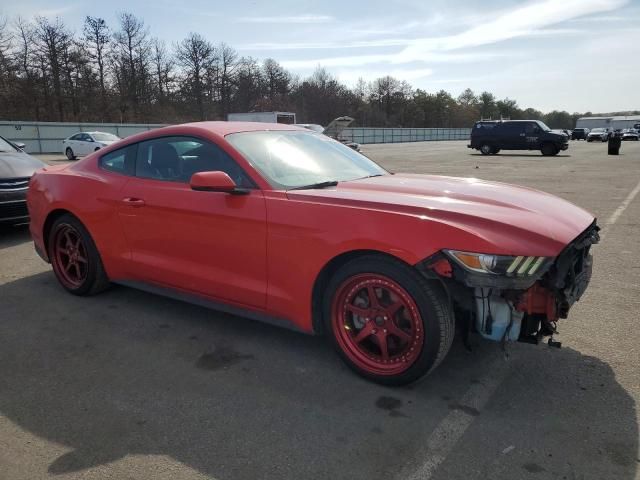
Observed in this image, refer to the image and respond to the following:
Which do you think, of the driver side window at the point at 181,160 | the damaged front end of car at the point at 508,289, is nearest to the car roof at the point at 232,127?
the driver side window at the point at 181,160

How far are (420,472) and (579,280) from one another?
1.56 metres

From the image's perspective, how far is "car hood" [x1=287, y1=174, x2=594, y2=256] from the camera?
8.28 ft

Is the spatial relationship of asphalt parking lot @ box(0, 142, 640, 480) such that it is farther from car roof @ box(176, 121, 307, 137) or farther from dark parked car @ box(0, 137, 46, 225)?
dark parked car @ box(0, 137, 46, 225)

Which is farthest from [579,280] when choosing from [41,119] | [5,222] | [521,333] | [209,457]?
[41,119]

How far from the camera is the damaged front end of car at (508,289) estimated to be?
2.46m

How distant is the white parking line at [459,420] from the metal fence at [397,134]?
4191 cm

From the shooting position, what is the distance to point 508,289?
8.27ft

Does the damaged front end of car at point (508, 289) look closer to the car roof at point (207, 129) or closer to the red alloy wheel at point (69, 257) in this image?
the car roof at point (207, 129)

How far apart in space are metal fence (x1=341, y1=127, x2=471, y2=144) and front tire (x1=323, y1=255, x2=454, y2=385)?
137ft

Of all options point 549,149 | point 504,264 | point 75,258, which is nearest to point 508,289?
point 504,264

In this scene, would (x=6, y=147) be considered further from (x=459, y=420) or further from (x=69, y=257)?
(x=459, y=420)

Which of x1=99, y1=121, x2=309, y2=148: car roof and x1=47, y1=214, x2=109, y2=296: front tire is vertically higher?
x1=99, y1=121, x2=309, y2=148: car roof

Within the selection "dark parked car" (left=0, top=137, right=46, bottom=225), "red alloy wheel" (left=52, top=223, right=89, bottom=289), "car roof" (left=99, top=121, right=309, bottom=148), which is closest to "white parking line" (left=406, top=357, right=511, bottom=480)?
"car roof" (left=99, top=121, right=309, bottom=148)

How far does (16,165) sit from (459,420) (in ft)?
23.2
